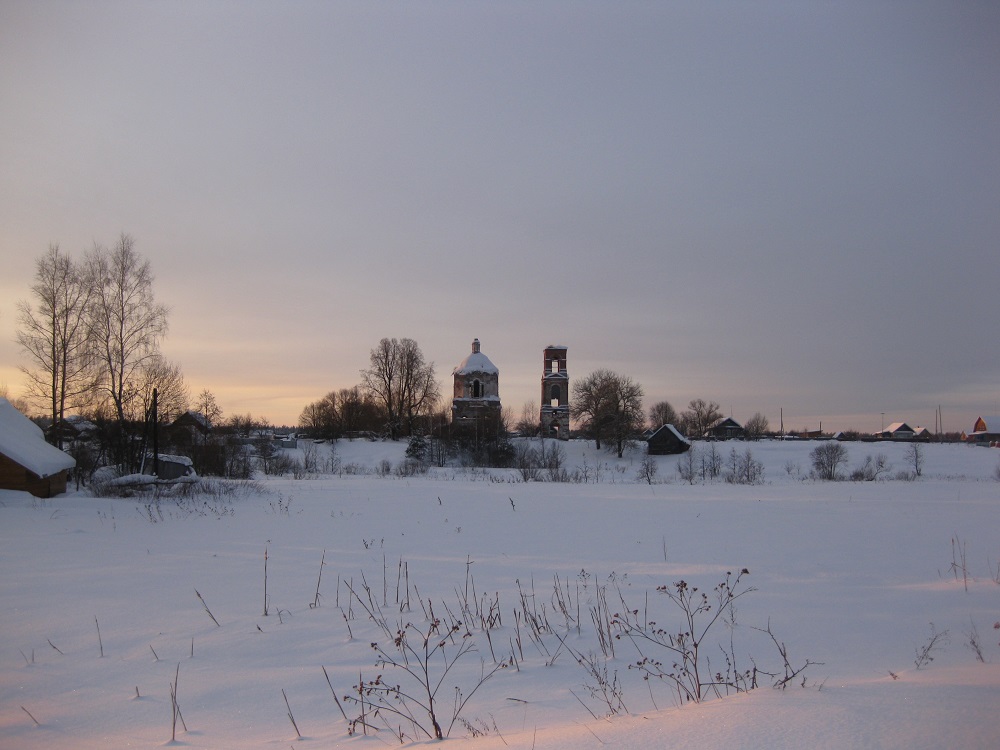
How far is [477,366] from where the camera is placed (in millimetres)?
55719

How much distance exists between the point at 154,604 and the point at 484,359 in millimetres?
49630

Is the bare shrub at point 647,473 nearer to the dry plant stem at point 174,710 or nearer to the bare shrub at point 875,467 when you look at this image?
the bare shrub at point 875,467

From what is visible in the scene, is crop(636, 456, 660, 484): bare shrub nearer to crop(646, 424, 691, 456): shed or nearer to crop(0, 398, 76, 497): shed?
crop(646, 424, 691, 456): shed

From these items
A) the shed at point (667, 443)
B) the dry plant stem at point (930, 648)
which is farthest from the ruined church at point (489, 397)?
the dry plant stem at point (930, 648)

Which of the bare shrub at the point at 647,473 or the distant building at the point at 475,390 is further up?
the distant building at the point at 475,390

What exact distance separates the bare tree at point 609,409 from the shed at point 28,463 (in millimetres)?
42398

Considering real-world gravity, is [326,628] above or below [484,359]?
below

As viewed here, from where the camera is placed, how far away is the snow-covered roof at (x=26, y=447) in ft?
61.7

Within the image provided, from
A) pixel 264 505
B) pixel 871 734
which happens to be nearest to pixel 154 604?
pixel 871 734

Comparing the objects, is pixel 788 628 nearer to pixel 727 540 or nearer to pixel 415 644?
pixel 415 644

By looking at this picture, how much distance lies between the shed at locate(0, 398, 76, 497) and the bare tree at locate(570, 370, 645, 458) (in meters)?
42.4

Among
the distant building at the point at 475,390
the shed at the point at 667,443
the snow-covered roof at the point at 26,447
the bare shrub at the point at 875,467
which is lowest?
the bare shrub at the point at 875,467

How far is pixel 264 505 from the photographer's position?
1694 cm

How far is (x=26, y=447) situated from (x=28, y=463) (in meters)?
1.27
